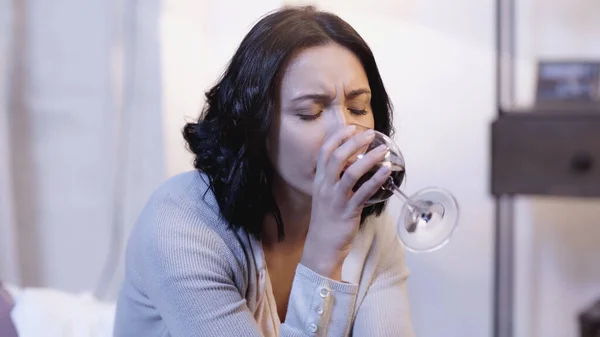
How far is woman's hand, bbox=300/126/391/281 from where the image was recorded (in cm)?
78

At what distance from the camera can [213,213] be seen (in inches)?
→ 35.4

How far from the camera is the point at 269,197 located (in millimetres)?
930

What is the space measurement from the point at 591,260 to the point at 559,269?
7 cm

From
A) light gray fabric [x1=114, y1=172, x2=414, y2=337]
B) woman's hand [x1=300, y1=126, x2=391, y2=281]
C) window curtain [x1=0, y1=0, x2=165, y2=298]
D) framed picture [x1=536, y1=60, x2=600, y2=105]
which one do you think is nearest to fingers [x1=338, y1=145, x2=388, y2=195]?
woman's hand [x1=300, y1=126, x2=391, y2=281]

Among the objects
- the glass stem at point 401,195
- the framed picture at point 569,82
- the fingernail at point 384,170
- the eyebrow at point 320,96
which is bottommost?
the glass stem at point 401,195

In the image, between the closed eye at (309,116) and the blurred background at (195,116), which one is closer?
the closed eye at (309,116)

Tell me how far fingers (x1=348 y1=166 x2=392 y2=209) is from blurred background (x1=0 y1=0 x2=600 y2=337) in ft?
2.69

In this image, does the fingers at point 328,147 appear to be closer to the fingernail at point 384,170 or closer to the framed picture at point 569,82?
the fingernail at point 384,170

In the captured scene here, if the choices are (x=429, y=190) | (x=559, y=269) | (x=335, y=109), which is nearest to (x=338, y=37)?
(x=335, y=109)

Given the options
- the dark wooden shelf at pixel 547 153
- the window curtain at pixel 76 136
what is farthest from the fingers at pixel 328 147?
the window curtain at pixel 76 136

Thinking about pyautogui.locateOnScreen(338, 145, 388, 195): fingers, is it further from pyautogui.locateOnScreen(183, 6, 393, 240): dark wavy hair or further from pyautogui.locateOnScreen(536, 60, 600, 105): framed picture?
pyautogui.locateOnScreen(536, 60, 600, 105): framed picture

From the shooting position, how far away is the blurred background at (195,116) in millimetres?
1627

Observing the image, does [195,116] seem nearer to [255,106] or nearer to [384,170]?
[255,106]

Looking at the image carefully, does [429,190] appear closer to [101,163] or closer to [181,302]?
[181,302]
